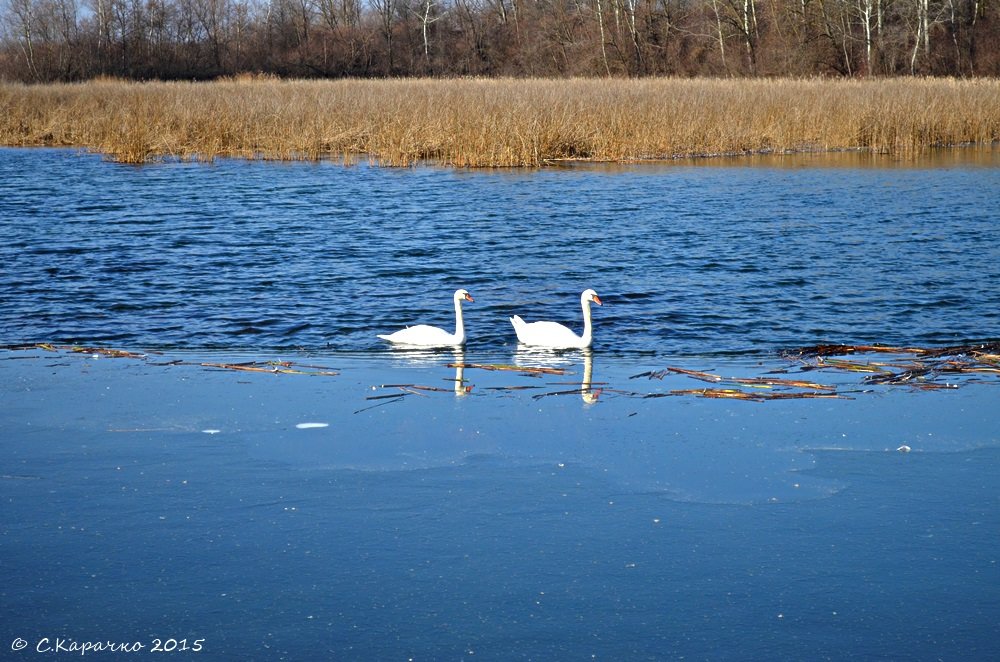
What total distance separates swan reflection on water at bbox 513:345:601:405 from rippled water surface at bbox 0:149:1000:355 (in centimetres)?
35

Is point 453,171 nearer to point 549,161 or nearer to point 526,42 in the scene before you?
point 549,161

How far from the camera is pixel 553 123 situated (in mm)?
19516

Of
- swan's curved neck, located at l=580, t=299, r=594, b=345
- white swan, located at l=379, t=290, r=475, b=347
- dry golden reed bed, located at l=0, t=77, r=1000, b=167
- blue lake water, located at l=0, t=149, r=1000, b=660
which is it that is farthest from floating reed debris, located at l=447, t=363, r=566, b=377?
dry golden reed bed, located at l=0, t=77, r=1000, b=167

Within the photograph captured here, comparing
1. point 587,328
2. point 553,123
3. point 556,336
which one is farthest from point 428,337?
point 553,123

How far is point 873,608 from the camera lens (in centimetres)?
354

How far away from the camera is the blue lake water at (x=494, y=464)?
3496 millimetres

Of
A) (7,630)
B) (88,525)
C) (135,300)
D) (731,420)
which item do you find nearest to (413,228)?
(135,300)

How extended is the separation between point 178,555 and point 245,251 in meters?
8.18

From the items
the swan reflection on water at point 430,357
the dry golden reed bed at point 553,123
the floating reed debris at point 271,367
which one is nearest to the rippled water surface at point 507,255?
the swan reflection on water at point 430,357

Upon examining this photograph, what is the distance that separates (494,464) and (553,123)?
15187mm

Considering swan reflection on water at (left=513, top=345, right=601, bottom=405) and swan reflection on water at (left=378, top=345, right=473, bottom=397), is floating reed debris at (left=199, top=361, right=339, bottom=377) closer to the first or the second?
swan reflection on water at (left=378, top=345, right=473, bottom=397)

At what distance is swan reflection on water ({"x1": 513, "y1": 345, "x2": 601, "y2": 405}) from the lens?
22.3 ft

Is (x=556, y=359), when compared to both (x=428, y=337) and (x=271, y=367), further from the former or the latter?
(x=271, y=367)

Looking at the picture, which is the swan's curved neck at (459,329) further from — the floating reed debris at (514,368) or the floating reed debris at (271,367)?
the floating reed debris at (271,367)
